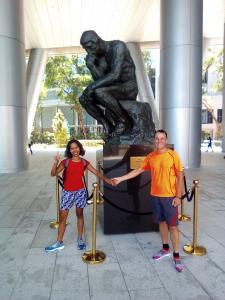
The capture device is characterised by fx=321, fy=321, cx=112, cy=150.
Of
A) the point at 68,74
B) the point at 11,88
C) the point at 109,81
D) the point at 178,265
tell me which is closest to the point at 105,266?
the point at 178,265

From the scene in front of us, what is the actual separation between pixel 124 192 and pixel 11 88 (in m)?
8.97

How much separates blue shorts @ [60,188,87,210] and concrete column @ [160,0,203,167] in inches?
370

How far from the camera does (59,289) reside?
3359mm

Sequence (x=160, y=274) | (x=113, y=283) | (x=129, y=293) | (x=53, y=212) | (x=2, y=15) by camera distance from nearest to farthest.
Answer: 1. (x=129, y=293)
2. (x=113, y=283)
3. (x=160, y=274)
4. (x=53, y=212)
5. (x=2, y=15)

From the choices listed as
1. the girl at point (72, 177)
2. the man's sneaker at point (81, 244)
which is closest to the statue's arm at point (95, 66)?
the girl at point (72, 177)

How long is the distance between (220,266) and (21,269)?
2.40m

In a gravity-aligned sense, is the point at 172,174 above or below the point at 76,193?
above

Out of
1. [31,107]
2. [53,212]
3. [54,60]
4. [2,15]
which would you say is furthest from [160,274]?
[54,60]

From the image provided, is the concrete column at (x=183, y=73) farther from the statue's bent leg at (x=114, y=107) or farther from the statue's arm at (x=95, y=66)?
the statue's arm at (x=95, y=66)

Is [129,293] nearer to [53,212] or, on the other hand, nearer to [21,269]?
[21,269]

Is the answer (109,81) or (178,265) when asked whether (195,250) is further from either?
(109,81)

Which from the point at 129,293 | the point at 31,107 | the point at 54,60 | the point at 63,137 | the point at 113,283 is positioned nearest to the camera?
the point at 129,293

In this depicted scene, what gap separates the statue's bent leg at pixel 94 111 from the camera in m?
5.58

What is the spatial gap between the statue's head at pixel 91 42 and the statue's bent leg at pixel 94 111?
805 mm
